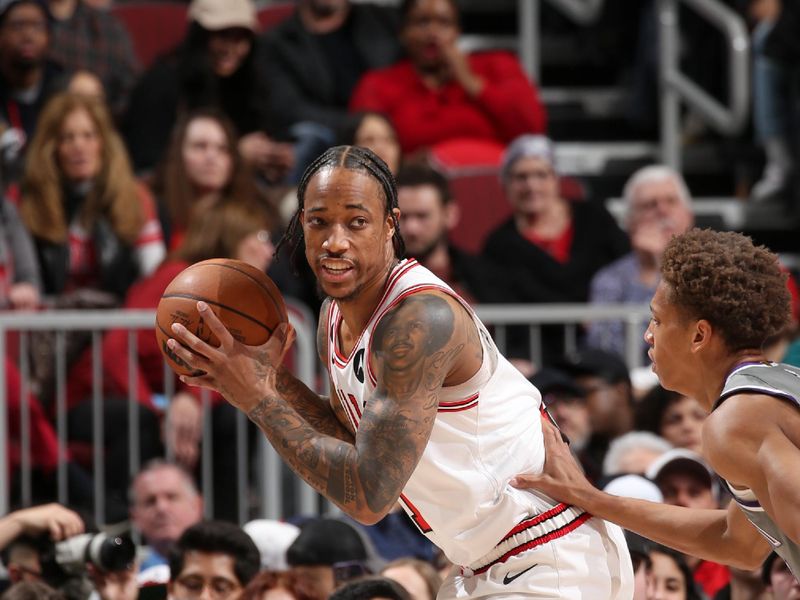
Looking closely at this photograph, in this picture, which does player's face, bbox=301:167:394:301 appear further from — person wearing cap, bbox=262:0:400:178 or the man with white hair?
person wearing cap, bbox=262:0:400:178

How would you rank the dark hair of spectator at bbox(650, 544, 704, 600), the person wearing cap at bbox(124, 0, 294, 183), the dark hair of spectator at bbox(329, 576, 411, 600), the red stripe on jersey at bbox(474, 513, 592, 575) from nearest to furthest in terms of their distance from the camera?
→ the red stripe on jersey at bbox(474, 513, 592, 575) → the dark hair of spectator at bbox(329, 576, 411, 600) → the dark hair of spectator at bbox(650, 544, 704, 600) → the person wearing cap at bbox(124, 0, 294, 183)

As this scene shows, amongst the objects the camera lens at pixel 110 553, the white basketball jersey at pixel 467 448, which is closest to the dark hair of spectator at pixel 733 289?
the white basketball jersey at pixel 467 448

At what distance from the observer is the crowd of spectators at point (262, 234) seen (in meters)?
6.02

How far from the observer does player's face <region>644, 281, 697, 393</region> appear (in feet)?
12.9

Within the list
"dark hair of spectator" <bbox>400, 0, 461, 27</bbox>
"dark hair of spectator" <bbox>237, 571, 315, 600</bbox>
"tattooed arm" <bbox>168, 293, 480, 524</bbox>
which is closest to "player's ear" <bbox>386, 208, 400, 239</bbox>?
"tattooed arm" <bbox>168, 293, 480, 524</bbox>

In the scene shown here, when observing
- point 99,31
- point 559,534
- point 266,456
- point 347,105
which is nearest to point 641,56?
point 347,105

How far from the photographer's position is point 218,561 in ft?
19.3

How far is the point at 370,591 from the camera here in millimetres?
5113

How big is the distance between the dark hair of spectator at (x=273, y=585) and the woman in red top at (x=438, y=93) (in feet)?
15.1

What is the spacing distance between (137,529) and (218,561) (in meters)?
1.30

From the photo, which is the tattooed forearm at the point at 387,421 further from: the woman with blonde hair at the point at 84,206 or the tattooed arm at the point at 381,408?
the woman with blonde hair at the point at 84,206

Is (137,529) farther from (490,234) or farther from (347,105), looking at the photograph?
(347,105)

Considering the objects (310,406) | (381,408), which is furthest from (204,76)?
(381,408)

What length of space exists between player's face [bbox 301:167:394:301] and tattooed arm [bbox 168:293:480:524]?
0.14 m
